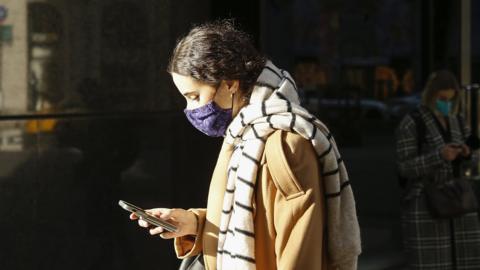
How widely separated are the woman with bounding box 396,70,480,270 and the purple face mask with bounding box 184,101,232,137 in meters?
3.27

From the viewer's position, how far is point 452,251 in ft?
20.6

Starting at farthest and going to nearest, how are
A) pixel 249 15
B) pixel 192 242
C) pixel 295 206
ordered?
pixel 249 15, pixel 192 242, pixel 295 206

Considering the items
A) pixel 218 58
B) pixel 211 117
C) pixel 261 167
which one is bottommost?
pixel 261 167

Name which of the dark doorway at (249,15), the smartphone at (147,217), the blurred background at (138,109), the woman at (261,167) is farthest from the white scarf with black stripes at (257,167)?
the dark doorway at (249,15)

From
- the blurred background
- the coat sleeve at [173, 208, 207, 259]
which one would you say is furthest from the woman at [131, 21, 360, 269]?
the blurred background

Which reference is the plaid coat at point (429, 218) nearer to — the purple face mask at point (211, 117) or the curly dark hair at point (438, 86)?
the curly dark hair at point (438, 86)

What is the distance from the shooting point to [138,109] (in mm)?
5750

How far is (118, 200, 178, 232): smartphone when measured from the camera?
9.50 ft

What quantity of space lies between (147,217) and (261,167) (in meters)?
0.41

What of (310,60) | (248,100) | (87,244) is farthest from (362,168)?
(248,100)

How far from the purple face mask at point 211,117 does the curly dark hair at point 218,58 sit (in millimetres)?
85

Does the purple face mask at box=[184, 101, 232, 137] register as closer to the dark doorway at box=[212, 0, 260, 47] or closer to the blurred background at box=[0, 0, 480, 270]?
the blurred background at box=[0, 0, 480, 270]

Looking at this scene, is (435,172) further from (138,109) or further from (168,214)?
(168,214)

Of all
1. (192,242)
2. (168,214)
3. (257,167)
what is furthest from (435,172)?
(257,167)
